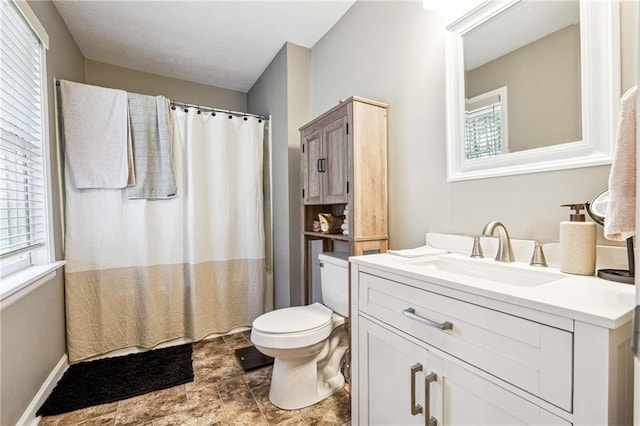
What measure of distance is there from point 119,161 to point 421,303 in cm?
226

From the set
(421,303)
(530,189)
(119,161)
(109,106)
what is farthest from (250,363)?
(109,106)

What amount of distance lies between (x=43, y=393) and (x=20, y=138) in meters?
1.38

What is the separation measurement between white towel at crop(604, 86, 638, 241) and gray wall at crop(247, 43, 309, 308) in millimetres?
1965

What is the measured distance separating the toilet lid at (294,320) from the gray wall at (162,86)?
250 centimetres

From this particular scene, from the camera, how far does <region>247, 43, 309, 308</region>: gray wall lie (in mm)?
2445

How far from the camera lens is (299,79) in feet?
8.13

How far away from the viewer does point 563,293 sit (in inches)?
28.3

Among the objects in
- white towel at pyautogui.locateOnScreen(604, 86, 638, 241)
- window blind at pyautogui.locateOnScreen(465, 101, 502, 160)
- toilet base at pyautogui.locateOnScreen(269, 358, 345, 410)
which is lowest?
toilet base at pyautogui.locateOnScreen(269, 358, 345, 410)

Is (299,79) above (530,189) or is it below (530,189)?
above

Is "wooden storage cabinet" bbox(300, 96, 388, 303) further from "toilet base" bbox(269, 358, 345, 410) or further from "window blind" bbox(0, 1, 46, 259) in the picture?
"window blind" bbox(0, 1, 46, 259)

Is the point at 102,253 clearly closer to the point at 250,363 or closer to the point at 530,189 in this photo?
the point at 250,363

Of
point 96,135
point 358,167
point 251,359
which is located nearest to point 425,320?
point 358,167

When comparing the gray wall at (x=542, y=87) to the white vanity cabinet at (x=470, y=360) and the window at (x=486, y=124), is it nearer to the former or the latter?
the window at (x=486, y=124)

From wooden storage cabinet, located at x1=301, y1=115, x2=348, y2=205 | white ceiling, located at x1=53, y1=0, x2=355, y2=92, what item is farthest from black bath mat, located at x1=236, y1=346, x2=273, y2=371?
white ceiling, located at x1=53, y1=0, x2=355, y2=92
